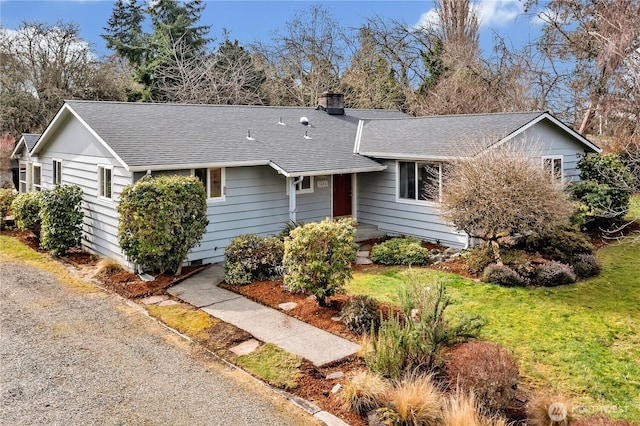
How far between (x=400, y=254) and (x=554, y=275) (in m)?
3.52

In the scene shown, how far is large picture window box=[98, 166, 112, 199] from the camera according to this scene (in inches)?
468

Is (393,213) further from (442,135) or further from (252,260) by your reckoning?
(252,260)

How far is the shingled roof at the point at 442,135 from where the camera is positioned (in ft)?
40.9

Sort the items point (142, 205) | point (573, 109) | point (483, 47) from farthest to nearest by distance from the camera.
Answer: point (483, 47), point (573, 109), point (142, 205)

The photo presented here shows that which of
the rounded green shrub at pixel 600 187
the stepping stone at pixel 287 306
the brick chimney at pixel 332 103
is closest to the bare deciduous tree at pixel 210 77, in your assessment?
the brick chimney at pixel 332 103

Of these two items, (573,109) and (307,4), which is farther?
(307,4)

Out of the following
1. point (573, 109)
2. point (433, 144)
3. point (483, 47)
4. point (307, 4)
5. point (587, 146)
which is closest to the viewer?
point (433, 144)

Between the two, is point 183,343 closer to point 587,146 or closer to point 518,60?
point 587,146

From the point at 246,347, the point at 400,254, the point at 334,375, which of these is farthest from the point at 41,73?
the point at 334,375

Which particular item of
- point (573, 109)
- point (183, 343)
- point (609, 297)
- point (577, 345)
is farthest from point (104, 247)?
point (573, 109)

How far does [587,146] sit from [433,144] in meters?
5.83

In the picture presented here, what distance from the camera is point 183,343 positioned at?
23.5 ft

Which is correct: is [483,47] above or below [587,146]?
above

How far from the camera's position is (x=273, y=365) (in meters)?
6.36
